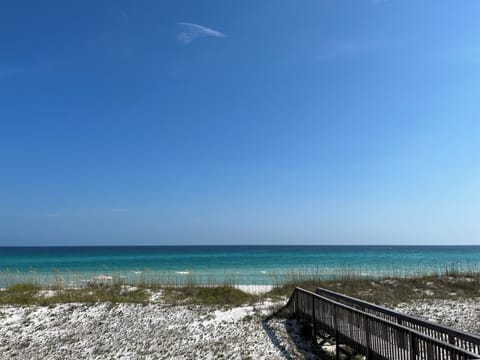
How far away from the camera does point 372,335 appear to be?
6730 millimetres

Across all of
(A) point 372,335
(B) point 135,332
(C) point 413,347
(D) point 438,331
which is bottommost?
(B) point 135,332

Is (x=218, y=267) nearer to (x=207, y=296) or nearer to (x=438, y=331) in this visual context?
(x=207, y=296)

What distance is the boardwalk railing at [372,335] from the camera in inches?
199

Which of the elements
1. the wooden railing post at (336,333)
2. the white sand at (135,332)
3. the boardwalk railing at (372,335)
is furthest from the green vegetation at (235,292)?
the wooden railing post at (336,333)

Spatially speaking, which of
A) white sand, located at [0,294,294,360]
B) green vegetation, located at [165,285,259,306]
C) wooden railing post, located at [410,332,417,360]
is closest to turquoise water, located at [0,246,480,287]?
green vegetation, located at [165,285,259,306]

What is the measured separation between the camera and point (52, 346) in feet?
30.8

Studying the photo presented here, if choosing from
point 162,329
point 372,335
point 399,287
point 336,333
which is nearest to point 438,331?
point 372,335

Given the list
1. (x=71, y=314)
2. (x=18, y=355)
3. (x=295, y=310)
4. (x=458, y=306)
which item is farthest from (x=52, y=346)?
(x=458, y=306)

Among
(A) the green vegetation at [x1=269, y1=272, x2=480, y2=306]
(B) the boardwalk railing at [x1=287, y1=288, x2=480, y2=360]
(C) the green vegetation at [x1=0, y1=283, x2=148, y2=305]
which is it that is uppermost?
(B) the boardwalk railing at [x1=287, y1=288, x2=480, y2=360]

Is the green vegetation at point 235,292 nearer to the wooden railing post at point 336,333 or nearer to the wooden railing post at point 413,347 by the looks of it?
the wooden railing post at point 336,333

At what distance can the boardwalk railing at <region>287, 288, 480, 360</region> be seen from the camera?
16.6ft

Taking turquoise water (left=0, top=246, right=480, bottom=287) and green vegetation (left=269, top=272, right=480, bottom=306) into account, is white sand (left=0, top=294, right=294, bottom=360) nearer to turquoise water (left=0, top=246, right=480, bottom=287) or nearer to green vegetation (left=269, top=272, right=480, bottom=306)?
green vegetation (left=269, top=272, right=480, bottom=306)

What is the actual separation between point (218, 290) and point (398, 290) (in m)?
7.06

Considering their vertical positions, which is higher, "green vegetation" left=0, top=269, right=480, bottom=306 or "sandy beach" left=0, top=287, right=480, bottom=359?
"green vegetation" left=0, top=269, right=480, bottom=306
